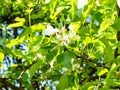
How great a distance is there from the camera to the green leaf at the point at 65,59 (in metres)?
1.94

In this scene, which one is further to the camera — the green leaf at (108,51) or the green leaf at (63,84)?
the green leaf at (63,84)

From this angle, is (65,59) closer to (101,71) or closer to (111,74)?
(111,74)

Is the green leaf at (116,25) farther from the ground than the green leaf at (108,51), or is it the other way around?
the green leaf at (116,25)

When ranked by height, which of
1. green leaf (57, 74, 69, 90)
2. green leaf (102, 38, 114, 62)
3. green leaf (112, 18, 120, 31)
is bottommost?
green leaf (57, 74, 69, 90)

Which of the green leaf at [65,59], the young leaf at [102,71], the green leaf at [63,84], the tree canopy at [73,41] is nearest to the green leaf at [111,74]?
the tree canopy at [73,41]

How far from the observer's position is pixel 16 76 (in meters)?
3.31

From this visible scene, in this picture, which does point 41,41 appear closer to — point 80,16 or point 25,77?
point 80,16

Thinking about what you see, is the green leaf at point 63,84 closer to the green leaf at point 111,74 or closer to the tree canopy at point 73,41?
the tree canopy at point 73,41

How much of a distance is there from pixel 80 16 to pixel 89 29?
20 centimetres

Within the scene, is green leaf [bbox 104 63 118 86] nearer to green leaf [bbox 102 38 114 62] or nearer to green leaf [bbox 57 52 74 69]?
green leaf [bbox 102 38 114 62]

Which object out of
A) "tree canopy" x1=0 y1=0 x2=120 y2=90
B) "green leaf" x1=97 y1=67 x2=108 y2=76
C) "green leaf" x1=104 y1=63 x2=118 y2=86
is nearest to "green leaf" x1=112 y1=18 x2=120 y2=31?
"tree canopy" x1=0 y1=0 x2=120 y2=90

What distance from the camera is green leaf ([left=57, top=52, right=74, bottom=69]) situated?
1.94 meters

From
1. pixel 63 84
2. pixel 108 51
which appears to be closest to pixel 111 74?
pixel 108 51

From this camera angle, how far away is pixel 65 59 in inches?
77.5
